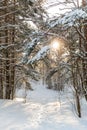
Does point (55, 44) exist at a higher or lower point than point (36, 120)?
higher

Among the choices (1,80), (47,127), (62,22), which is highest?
(62,22)

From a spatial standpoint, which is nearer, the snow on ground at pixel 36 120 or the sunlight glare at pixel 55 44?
the snow on ground at pixel 36 120

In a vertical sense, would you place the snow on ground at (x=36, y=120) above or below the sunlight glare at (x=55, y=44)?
below

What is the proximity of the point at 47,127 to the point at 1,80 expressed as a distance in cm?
832

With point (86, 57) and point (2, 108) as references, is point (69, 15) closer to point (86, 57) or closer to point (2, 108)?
point (86, 57)

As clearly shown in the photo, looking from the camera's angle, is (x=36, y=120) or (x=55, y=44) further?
(x=55, y=44)

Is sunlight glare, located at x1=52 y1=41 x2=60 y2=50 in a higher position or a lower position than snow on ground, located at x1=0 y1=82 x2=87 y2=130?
higher

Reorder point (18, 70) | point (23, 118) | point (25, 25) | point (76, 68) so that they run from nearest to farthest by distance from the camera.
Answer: point (23, 118)
point (76, 68)
point (25, 25)
point (18, 70)

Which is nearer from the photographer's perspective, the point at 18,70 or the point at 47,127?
the point at 47,127

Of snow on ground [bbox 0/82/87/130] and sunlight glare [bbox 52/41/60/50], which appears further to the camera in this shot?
sunlight glare [bbox 52/41/60/50]

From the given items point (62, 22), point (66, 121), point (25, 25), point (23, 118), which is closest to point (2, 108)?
point (23, 118)

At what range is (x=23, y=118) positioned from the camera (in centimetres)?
1101

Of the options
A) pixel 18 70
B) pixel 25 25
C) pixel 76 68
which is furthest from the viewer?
pixel 18 70

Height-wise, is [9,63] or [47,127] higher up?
[9,63]
